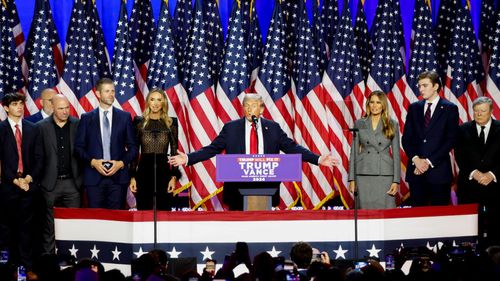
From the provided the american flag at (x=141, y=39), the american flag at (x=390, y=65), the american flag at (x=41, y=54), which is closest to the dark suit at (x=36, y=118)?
the american flag at (x=41, y=54)

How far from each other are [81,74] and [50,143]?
7.06ft

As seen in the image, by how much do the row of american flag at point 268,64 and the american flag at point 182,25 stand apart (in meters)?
0.01

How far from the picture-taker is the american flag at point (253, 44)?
510 inches

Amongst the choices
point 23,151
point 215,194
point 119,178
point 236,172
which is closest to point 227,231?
point 236,172

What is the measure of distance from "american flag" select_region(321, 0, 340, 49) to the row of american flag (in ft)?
0.04

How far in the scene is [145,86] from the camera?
12883mm

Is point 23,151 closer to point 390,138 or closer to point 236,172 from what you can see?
point 236,172

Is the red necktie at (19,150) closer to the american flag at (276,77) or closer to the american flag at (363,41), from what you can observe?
the american flag at (276,77)

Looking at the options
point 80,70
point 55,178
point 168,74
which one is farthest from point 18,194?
point 168,74

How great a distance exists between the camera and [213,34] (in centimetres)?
1280

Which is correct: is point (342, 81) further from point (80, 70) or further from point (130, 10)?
point (80, 70)

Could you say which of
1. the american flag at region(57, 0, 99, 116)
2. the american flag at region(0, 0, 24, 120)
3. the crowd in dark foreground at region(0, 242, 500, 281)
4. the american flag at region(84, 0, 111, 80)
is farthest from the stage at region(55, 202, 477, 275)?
the american flag at region(84, 0, 111, 80)

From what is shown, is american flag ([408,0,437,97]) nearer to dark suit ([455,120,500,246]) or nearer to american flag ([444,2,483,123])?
american flag ([444,2,483,123])

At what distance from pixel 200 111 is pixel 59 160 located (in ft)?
8.08
